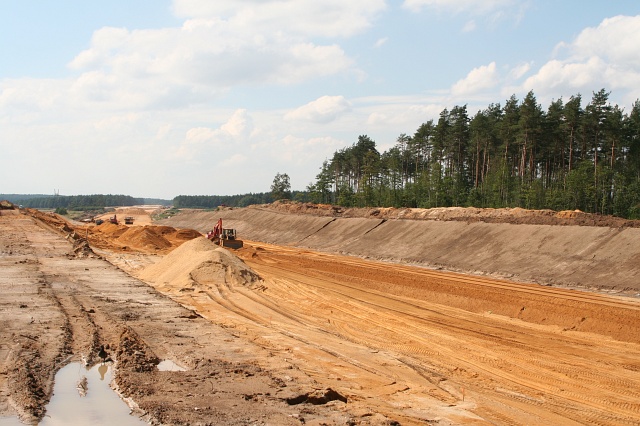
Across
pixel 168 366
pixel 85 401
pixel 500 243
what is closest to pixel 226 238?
pixel 500 243

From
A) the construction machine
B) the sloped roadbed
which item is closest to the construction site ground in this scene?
the sloped roadbed

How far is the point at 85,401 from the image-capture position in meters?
8.99

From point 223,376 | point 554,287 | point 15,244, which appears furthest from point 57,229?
point 223,376

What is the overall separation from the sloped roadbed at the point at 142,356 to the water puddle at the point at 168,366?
123 millimetres

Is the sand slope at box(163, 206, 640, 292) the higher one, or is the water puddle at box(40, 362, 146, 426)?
the sand slope at box(163, 206, 640, 292)

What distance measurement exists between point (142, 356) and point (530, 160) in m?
55.9

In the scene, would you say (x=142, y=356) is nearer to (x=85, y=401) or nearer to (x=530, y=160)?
(x=85, y=401)

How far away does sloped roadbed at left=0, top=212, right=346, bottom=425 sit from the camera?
27.1 feet

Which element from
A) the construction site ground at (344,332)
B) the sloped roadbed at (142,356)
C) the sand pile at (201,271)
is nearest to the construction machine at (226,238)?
the construction site ground at (344,332)

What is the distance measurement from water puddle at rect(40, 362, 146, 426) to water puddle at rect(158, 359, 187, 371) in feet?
3.01

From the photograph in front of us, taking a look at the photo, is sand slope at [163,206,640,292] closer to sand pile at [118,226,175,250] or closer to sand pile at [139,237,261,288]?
sand pile at [118,226,175,250]

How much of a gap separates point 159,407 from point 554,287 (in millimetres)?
21643

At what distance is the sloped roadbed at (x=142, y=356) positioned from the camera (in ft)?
27.1

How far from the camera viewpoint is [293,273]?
30047mm
